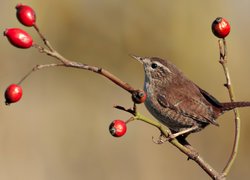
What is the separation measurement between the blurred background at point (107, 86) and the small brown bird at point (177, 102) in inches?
153

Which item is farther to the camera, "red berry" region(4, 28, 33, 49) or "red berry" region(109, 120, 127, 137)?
"red berry" region(109, 120, 127, 137)

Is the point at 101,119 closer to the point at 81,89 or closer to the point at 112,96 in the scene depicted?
the point at 112,96

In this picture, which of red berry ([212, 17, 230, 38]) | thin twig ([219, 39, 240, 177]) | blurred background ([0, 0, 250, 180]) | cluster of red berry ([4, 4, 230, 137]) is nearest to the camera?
cluster of red berry ([4, 4, 230, 137])

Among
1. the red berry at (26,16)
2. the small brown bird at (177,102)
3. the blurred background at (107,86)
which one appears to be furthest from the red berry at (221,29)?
the blurred background at (107,86)

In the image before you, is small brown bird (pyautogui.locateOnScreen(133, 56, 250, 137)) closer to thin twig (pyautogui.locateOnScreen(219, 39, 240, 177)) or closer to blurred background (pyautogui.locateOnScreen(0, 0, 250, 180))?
thin twig (pyautogui.locateOnScreen(219, 39, 240, 177))

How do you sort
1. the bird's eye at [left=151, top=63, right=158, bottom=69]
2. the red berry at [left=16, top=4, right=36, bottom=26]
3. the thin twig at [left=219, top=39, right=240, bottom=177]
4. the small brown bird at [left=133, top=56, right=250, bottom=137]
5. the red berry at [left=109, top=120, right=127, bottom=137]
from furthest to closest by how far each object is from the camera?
the bird's eye at [left=151, top=63, right=158, bottom=69] < the small brown bird at [left=133, top=56, right=250, bottom=137] < the thin twig at [left=219, top=39, right=240, bottom=177] < the red berry at [left=109, top=120, right=127, bottom=137] < the red berry at [left=16, top=4, right=36, bottom=26]

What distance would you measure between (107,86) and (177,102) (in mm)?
7572

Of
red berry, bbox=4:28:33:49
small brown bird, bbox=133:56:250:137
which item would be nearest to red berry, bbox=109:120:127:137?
red berry, bbox=4:28:33:49

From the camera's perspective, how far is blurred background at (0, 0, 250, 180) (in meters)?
9.30

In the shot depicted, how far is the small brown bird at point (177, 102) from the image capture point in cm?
461

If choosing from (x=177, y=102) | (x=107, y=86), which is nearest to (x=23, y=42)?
(x=177, y=102)

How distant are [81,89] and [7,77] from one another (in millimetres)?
1929

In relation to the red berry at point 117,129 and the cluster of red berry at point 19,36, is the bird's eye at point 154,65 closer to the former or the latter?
the red berry at point 117,129

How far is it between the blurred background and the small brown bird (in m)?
3.88
